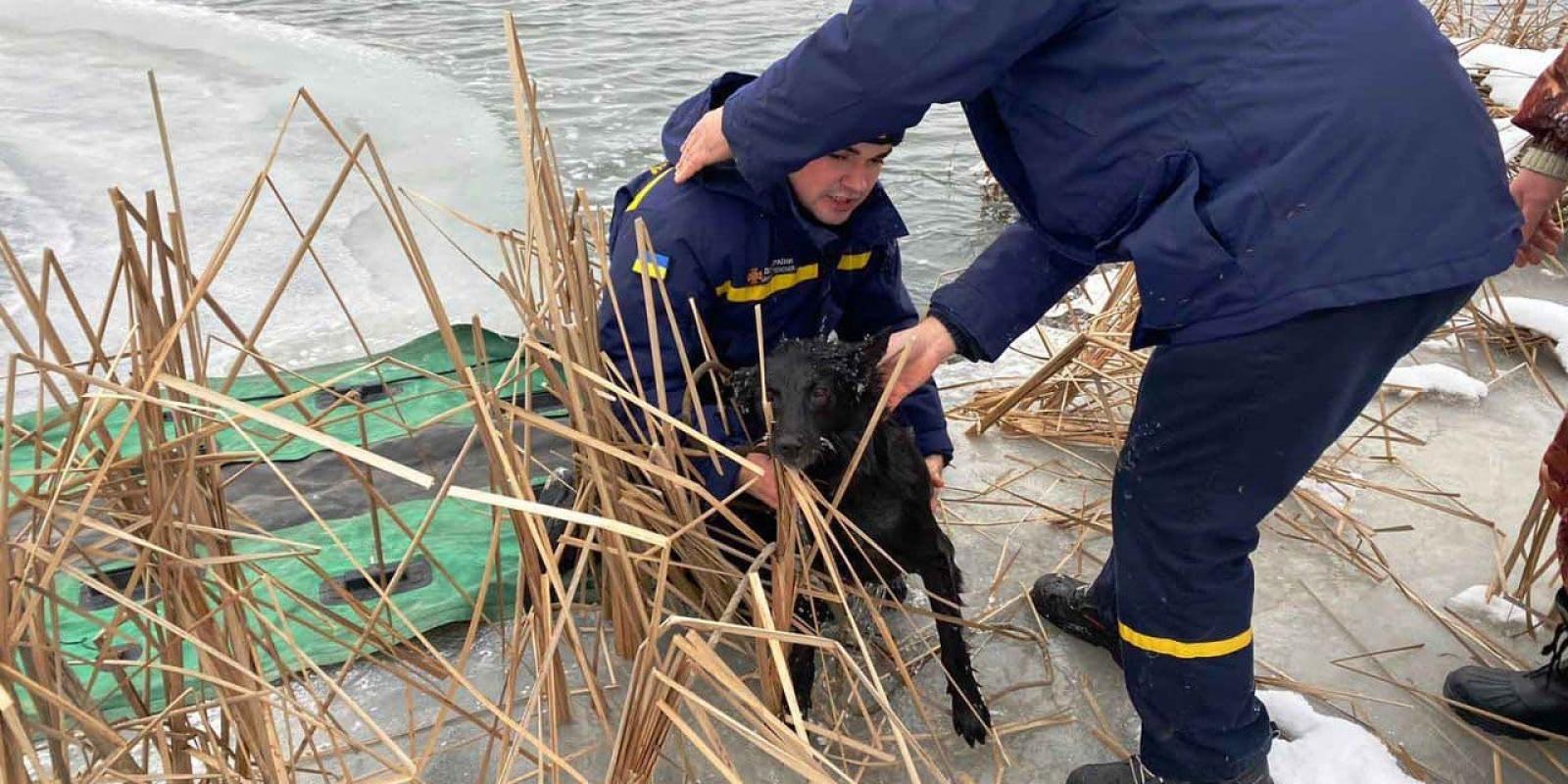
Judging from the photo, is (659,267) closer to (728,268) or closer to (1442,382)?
(728,268)

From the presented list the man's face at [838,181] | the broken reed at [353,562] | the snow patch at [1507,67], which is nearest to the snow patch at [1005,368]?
the man's face at [838,181]

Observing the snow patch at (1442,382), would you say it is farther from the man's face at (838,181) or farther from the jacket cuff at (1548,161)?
the man's face at (838,181)

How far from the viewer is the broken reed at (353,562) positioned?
142 cm

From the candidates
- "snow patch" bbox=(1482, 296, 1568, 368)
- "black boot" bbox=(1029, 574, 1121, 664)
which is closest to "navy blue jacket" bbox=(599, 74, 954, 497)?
"black boot" bbox=(1029, 574, 1121, 664)

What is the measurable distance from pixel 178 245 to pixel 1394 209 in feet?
5.86

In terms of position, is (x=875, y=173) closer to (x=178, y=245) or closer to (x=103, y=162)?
(x=178, y=245)

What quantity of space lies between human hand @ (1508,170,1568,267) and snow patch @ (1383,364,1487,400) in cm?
136

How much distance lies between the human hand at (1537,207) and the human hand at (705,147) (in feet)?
5.50

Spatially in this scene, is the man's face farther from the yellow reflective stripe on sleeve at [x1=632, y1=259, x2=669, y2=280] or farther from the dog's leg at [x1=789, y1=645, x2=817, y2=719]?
the dog's leg at [x1=789, y1=645, x2=817, y2=719]

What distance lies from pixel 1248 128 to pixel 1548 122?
115cm

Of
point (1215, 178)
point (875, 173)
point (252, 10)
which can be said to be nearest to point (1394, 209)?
point (1215, 178)

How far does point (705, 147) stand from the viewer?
2273mm

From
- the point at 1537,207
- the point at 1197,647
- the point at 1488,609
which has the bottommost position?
the point at 1488,609

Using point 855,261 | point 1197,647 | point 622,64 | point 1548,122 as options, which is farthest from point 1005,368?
point 622,64
